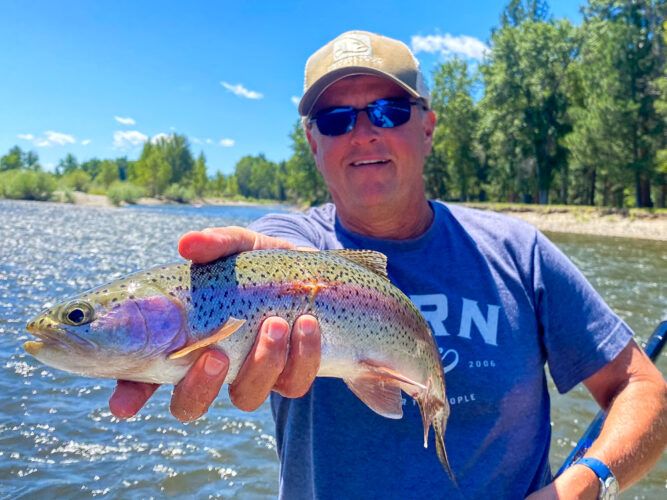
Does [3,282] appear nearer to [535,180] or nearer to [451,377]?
[451,377]

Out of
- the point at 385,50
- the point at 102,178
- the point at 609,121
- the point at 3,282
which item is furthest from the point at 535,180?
the point at 102,178

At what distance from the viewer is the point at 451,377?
226 cm

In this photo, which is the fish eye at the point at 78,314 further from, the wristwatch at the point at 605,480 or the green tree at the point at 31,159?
the green tree at the point at 31,159

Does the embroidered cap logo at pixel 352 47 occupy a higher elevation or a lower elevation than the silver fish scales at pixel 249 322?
higher

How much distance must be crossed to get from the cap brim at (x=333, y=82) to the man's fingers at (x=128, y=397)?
166cm

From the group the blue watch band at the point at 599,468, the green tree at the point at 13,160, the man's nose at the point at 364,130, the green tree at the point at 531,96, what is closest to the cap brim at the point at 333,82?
the man's nose at the point at 364,130

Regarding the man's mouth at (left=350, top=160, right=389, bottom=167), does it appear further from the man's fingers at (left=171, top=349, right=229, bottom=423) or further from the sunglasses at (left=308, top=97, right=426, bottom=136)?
the man's fingers at (left=171, top=349, right=229, bottom=423)

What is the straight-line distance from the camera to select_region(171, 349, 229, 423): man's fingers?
1750 mm

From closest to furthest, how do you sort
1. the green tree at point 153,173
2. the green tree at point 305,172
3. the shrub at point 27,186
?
the shrub at point 27,186 → the green tree at point 305,172 → the green tree at point 153,173

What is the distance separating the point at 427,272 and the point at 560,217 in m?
35.6

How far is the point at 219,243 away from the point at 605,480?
1.98 meters

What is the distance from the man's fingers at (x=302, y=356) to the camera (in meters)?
1.83

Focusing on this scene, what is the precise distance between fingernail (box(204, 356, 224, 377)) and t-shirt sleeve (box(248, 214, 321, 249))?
82cm

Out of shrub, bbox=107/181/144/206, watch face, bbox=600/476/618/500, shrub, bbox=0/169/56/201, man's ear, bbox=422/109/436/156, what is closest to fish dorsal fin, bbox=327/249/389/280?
man's ear, bbox=422/109/436/156
